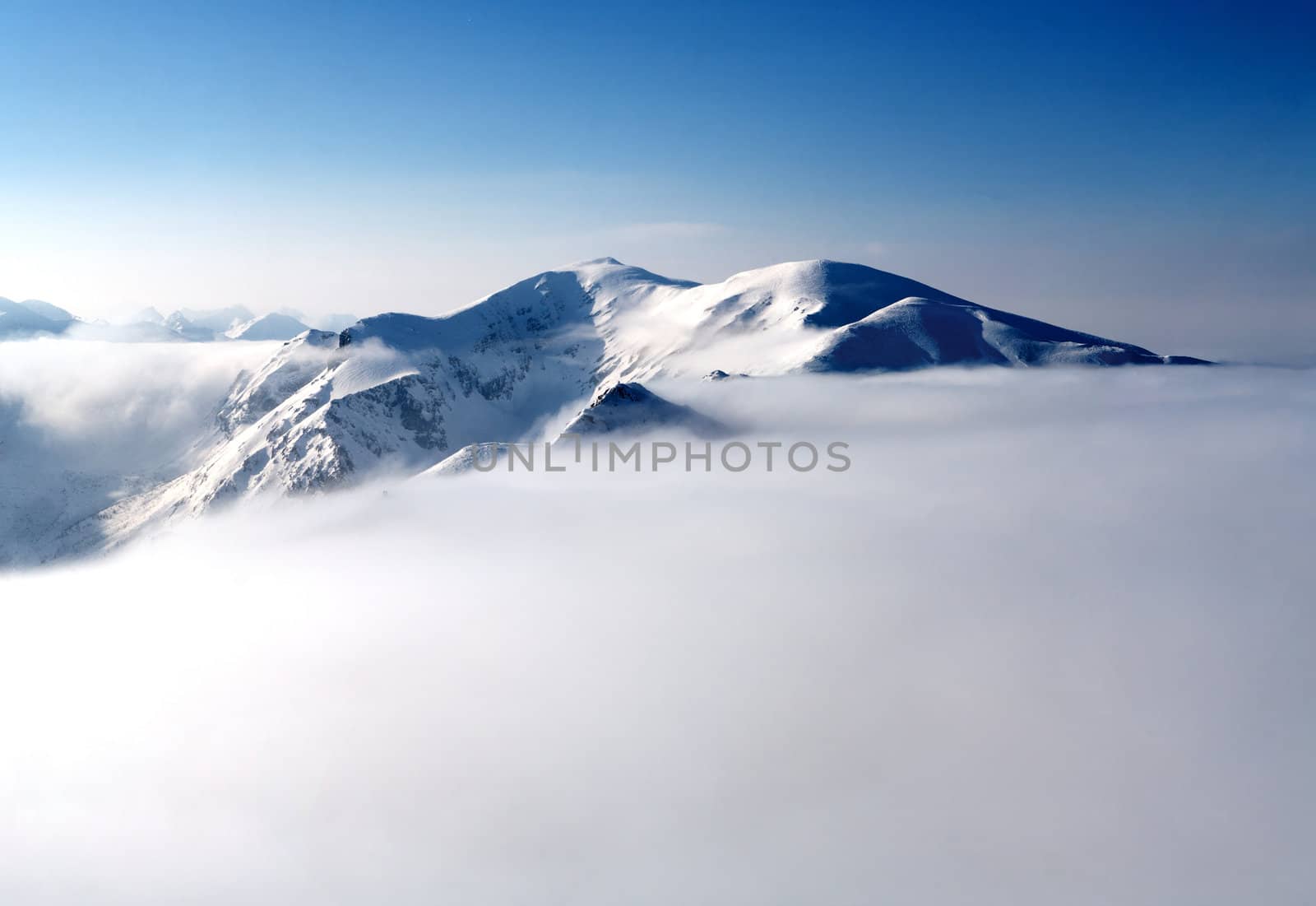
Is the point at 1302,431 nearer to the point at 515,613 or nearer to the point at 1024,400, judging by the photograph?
the point at 1024,400

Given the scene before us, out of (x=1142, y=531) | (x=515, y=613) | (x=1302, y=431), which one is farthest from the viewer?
(x=1302, y=431)

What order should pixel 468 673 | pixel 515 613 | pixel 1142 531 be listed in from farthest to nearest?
pixel 1142 531 < pixel 515 613 < pixel 468 673

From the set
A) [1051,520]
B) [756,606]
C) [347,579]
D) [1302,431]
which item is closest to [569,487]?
[347,579]

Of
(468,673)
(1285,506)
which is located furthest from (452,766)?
(1285,506)

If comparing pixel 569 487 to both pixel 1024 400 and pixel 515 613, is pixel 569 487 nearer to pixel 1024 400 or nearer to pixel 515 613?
pixel 515 613

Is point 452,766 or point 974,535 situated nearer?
point 452,766

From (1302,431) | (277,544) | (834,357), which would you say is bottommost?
(277,544)

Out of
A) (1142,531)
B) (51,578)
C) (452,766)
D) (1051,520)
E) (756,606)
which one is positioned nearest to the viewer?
(452,766)

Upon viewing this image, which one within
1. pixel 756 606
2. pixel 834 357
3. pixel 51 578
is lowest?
pixel 51 578

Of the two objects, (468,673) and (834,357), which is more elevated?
(834,357)
